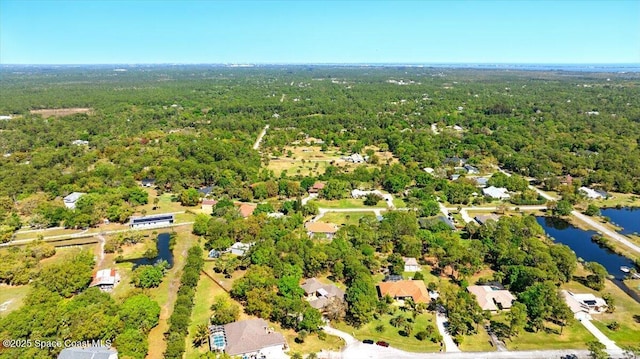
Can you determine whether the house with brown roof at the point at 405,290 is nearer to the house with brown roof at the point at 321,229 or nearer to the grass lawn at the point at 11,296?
the house with brown roof at the point at 321,229

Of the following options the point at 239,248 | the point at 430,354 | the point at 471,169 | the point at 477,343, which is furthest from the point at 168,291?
the point at 471,169

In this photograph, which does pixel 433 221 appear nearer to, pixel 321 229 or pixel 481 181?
pixel 321 229

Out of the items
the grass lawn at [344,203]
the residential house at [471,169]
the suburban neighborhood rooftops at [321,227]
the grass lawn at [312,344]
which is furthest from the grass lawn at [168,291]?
the residential house at [471,169]

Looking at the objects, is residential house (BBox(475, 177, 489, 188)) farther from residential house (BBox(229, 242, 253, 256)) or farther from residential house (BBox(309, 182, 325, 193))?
residential house (BBox(229, 242, 253, 256))

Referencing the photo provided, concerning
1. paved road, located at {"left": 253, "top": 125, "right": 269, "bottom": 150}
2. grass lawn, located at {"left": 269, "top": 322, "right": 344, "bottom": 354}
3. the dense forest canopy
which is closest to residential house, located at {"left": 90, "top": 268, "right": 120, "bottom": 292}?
grass lawn, located at {"left": 269, "top": 322, "right": 344, "bottom": 354}

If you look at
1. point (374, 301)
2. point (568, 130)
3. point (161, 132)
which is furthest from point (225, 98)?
point (374, 301)

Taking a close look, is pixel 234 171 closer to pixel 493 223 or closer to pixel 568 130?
pixel 493 223
